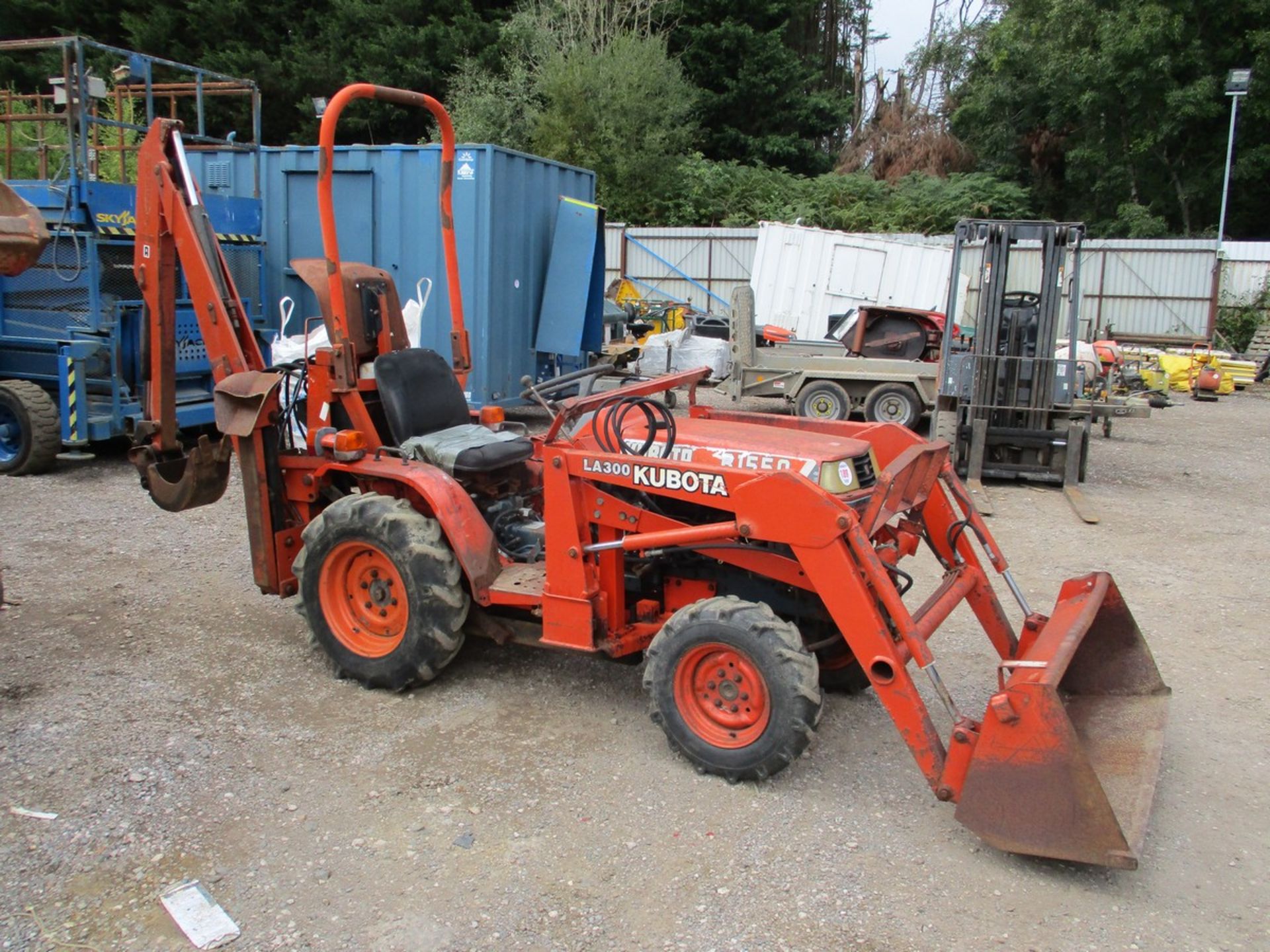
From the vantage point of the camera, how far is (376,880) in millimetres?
3293

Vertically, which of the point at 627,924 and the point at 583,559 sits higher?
the point at 583,559

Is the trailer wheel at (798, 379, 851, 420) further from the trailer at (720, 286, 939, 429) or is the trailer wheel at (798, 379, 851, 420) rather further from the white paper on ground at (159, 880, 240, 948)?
the white paper on ground at (159, 880, 240, 948)

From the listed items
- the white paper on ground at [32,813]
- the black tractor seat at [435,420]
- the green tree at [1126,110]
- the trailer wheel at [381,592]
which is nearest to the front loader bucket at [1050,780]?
the trailer wheel at [381,592]

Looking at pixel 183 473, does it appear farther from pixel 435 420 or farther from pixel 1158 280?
pixel 1158 280

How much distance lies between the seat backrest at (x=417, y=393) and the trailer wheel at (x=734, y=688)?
176 centimetres

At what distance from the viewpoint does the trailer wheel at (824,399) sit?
12562 mm

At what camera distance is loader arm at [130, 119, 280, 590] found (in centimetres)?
493

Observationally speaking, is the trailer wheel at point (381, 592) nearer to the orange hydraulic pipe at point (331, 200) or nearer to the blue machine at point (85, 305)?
the orange hydraulic pipe at point (331, 200)

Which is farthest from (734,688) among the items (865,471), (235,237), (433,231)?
(235,237)

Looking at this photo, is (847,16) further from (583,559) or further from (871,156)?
(583,559)

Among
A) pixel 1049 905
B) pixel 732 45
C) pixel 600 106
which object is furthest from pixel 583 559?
pixel 732 45

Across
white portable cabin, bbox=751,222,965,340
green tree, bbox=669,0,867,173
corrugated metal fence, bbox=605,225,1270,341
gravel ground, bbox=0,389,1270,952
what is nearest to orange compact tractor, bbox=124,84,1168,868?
gravel ground, bbox=0,389,1270,952

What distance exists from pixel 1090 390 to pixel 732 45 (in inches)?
906

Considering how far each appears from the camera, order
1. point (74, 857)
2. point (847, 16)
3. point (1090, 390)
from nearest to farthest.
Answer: point (74, 857), point (1090, 390), point (847, 16)
